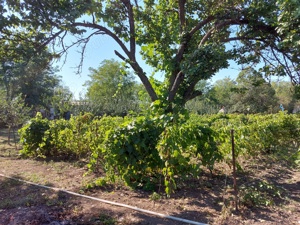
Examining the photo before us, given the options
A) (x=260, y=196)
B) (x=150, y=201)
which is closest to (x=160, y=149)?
(x=150, y=201)

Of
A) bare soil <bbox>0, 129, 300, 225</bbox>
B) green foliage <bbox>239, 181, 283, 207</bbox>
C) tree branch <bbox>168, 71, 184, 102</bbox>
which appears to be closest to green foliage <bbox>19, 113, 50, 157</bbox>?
bare soil <bbox>0, 129, 300, 225</bbox>

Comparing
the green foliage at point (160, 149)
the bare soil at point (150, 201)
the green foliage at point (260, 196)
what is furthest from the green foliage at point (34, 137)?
the green foliage at point (260, 196)

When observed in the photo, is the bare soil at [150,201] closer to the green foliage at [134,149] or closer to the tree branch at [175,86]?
the green foliage at [134,149]

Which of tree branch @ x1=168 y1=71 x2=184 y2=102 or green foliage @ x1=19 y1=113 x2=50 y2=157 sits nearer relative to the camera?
tree branch @ x1=168 y1=71 x2=184 y2=102

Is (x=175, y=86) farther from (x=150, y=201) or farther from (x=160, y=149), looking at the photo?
(x=150, y=201)

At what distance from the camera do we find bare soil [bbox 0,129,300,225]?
2.76 metres

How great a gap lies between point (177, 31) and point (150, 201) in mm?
5051

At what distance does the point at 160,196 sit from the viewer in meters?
3.44

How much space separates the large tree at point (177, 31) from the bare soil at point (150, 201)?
1821 mm

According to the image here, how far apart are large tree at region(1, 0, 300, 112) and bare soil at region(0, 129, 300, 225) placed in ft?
5.98

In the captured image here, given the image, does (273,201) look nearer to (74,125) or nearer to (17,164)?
(74,125)

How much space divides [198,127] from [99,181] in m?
1.81

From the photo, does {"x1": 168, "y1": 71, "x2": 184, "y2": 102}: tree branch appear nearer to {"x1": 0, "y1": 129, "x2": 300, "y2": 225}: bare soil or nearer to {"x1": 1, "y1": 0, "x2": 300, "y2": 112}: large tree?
{"x1": 1, "y1": 0, "x2": 300, "y2": 112}: large tree

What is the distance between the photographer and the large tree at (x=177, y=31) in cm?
455
